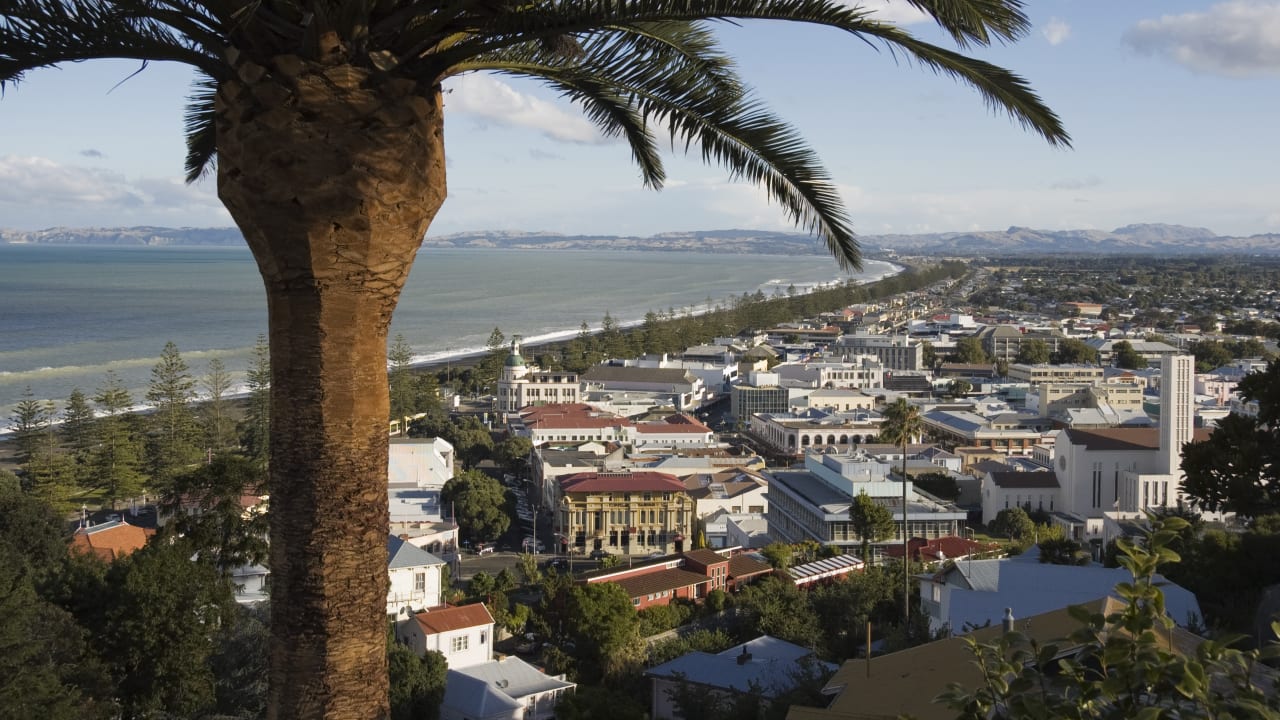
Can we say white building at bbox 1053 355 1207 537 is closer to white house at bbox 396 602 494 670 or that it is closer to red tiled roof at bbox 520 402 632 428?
red tiled roof at bbox 520 402 632 428

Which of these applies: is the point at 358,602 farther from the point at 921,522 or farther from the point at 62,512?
the point at 62,512

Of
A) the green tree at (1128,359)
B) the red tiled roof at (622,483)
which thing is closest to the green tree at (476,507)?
the red tiled roof at (622,483)

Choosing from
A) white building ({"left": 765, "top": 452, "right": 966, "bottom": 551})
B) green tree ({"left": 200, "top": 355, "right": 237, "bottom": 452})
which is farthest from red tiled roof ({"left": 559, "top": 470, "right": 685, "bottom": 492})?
green tree ({"left": 200, "top": 355, "right": 237, "bottom": 452})

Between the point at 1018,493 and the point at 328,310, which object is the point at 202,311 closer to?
the point at 1018,493

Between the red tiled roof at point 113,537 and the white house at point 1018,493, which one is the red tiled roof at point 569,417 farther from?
the red tiled roof at point 113,537

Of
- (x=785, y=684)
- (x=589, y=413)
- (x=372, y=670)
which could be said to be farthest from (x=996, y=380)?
(x=372, y=670)

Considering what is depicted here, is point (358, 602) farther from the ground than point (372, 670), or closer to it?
farther from the ground
